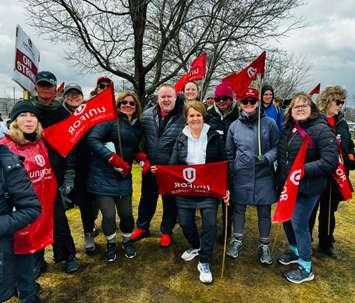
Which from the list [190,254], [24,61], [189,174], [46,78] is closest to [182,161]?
[189,174]

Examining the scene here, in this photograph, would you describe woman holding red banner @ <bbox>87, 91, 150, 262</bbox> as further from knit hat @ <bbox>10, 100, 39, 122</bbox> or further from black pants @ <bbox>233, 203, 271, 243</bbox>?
black pants @ <bbox>233, 203, 271, 243</bbox>

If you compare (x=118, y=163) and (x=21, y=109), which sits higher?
(x=21, y=109)

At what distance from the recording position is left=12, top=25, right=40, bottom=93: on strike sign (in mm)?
4677

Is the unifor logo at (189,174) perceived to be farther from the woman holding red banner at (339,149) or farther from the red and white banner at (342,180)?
the red and white banner at (342,180)

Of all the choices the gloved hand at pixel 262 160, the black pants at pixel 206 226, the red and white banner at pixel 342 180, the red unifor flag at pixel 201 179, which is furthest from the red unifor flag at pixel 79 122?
the red and white banner at pixel 342 180

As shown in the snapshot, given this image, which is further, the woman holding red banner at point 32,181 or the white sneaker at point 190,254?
the white sneaker at point 190,254

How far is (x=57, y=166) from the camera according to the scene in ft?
13.5

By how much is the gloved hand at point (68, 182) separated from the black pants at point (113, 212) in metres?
0.41

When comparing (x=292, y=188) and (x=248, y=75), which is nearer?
(x=292, y=188)

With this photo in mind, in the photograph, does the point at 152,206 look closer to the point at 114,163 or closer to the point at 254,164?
the point at 114,163

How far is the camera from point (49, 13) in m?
11.0

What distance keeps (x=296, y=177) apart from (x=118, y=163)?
7.03 feet

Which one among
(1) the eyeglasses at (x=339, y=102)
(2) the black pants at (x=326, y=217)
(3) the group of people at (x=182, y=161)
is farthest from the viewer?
(2) the black pants at (x=326, y=217)

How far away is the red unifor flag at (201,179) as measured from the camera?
4293mm
